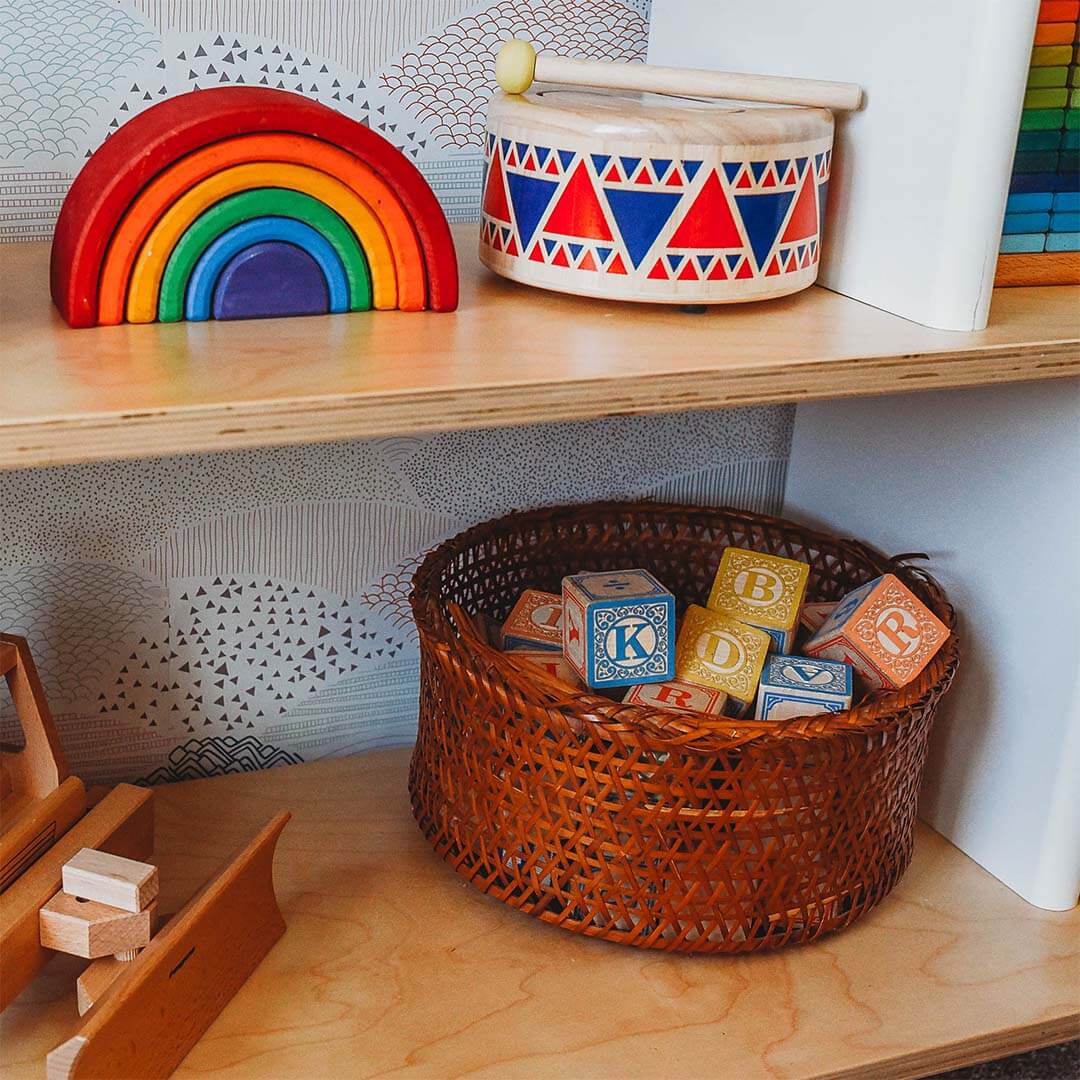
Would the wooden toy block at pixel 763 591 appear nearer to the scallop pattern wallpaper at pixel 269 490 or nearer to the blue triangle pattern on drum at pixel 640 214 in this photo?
the scallop pattern wallpaper at pixel 269 490

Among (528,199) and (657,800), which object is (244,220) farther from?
(657,800)

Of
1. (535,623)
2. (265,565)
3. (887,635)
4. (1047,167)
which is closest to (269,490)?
(265,565)

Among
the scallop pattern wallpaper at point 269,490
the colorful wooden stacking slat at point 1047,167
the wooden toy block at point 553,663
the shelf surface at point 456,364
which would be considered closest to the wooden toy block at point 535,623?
the wooden toy block at point 553,663

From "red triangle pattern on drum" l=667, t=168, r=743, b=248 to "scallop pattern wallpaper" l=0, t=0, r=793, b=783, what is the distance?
23 centimetres

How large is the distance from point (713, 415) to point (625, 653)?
273 mm

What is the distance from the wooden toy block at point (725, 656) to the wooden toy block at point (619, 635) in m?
0.02

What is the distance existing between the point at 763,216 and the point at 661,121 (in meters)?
0.07

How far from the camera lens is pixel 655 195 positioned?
2.10ft

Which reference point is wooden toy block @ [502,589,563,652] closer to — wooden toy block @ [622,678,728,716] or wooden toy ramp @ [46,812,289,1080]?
wooden toy block @ [622,678,728,716]

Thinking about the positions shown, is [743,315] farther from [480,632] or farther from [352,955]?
[352,955]

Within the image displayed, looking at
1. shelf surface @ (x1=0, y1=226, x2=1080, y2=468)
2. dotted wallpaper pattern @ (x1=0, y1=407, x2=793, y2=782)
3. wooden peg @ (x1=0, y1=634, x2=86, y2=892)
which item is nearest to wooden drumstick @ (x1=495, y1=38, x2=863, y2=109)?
shelf surface @ (x1=0, y1=226, x2=1080, y2=468)

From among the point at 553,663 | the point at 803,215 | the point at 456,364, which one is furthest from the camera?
the point at 553,663

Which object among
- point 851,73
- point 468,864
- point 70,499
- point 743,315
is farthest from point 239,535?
point 851,73

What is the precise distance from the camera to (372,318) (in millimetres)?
644
